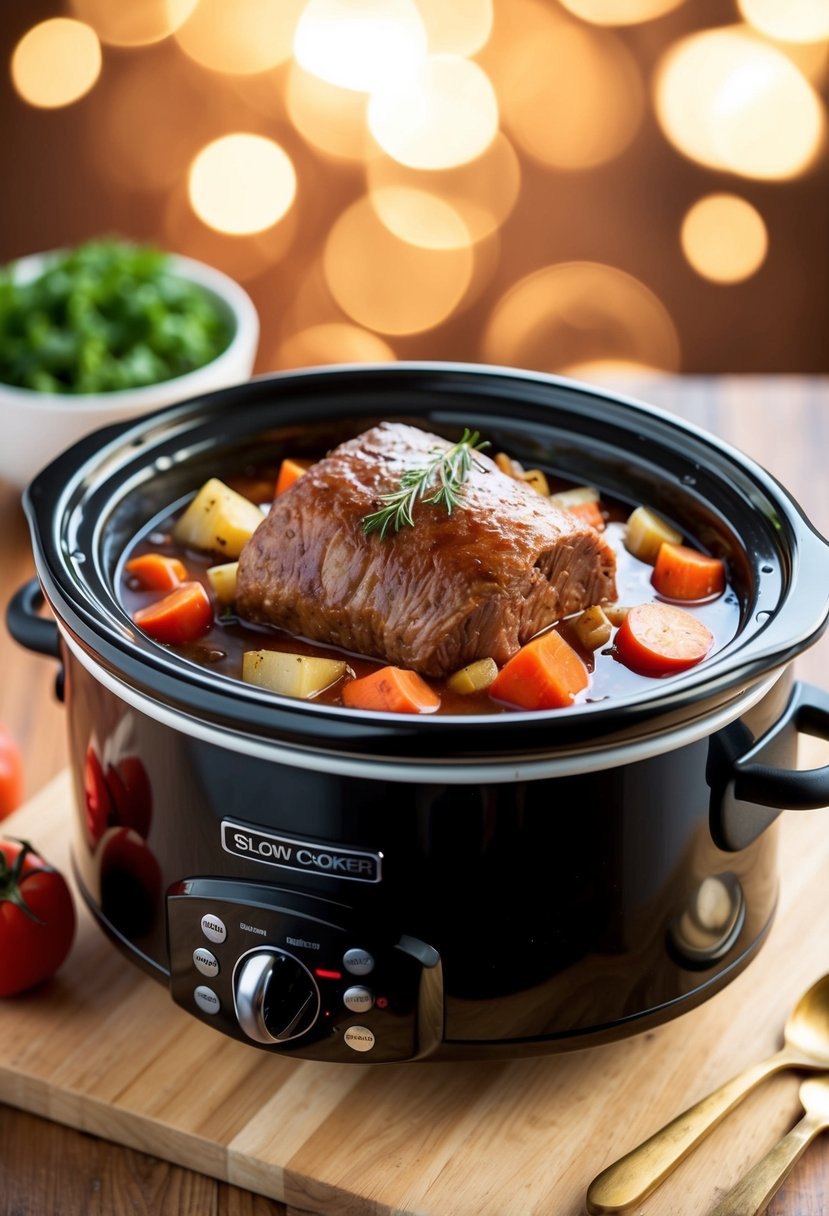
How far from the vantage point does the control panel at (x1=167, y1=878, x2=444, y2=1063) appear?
1.62 meters

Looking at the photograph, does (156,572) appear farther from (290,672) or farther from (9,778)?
(9,778)

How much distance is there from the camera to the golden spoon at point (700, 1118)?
1646 mm

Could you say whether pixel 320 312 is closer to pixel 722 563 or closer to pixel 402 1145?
pixel 722 563

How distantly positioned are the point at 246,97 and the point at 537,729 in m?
4.29

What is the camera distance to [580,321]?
5633mm

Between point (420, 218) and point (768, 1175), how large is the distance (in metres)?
4.50

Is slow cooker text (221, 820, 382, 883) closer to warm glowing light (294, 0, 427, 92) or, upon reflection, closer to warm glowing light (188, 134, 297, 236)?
warm glowing light (294, 0, 427, 92)

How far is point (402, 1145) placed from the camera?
1.76 m

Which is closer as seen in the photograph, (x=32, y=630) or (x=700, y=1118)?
(x=700, y=1118)

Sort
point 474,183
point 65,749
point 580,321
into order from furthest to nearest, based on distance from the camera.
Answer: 1. point 580,321
2. point 474,183
3. point 65,749

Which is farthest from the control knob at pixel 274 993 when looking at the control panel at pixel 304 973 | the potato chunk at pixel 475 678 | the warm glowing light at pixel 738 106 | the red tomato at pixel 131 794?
the warm glowing light at pixel 738 106

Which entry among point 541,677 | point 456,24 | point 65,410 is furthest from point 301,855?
point 456,24

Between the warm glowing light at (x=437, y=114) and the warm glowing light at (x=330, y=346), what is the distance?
728mm

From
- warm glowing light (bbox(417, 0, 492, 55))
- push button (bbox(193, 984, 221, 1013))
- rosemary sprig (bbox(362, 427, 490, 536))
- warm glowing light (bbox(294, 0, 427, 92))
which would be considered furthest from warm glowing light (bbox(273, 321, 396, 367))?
push button (bbox(193, 984, 221, 1013))
